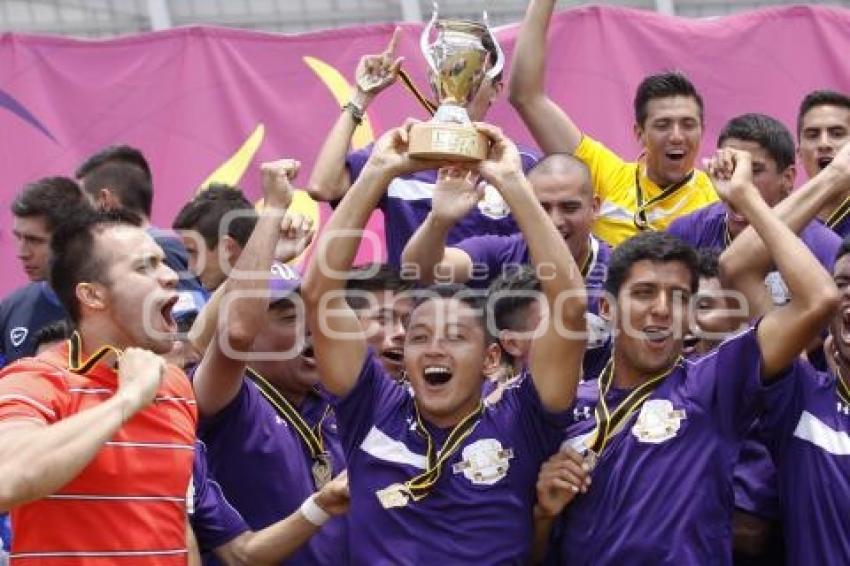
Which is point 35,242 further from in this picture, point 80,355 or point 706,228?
point 706,228

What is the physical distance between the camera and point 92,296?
483 centimetres

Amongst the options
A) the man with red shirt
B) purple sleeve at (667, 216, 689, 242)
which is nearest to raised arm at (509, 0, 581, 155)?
purple sleeve at (667, 216, 689, 242)

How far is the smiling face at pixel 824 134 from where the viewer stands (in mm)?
6750

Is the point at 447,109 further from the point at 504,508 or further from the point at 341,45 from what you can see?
the point at 341,45

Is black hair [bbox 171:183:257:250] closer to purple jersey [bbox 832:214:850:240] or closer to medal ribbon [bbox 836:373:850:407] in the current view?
purple jersey [bbox 832:214:850:240]

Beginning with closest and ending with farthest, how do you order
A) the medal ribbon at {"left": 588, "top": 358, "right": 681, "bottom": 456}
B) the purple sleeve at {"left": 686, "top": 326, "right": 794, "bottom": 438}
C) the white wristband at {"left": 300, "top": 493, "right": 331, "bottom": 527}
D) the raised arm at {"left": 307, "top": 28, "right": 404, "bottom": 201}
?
the purple sleeve at {"left": 686, "top": 326, "right": 794, "bottom": 438}, the medal ribbon at {"left": 588, "top": 358, "right": 681, "bottom": 456}, the white wristband at {"left": 300, "top": 493, "right": 331, "bottom": 527}, the raised arm at {"left": 307, "top": 28, "right": 404, "bottom": 201}

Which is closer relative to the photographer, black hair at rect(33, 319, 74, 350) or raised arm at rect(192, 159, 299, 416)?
raised arm at rect(192, 159, 299, 416)

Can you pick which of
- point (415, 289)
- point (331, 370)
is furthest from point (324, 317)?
point (415, 289)

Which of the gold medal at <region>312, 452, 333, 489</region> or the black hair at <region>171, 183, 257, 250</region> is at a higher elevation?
the black hair at <region>171, 183, 257, 250</region>

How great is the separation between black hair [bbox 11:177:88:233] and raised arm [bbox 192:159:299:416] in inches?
76.8

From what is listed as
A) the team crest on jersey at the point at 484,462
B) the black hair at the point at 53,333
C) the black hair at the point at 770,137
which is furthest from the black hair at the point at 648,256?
the black hair at the point at 53,333

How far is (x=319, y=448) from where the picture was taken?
5.62 meters

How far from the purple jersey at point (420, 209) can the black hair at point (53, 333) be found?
4.03 feet

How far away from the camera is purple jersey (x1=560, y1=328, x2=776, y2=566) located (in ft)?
15.6
